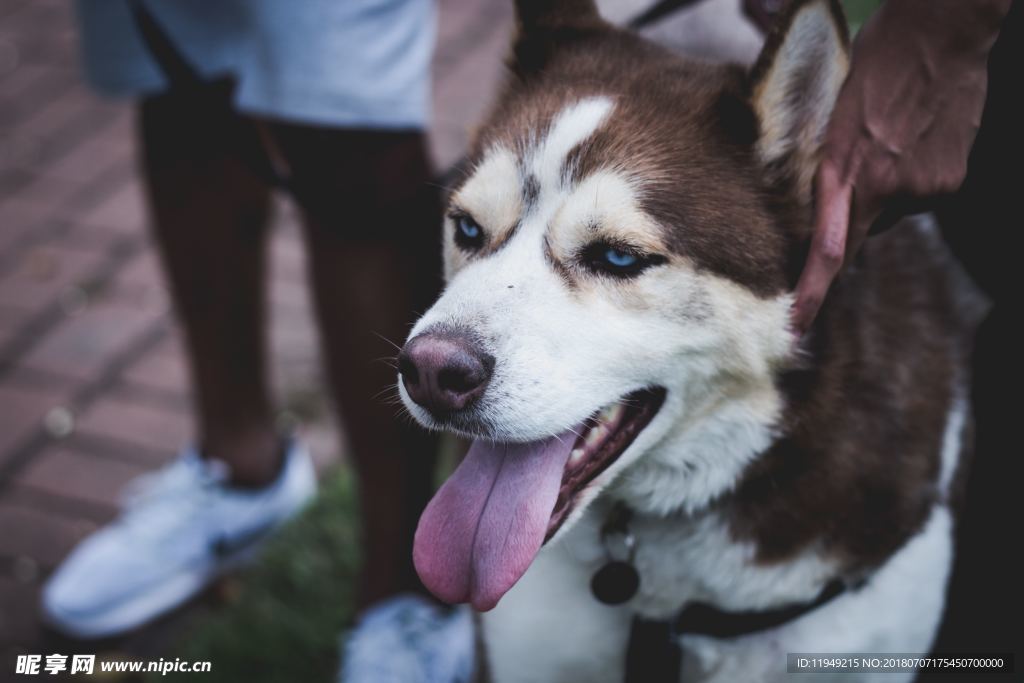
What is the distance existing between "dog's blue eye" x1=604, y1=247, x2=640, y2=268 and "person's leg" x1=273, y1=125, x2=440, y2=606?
0.79m

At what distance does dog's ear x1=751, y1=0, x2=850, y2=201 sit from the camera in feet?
5.08

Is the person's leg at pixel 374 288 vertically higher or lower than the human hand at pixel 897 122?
lower

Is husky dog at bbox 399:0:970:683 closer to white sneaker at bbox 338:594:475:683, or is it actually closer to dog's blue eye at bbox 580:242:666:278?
dog's blue eye at bbox 580:242:666:278

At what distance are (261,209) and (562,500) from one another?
1574 millimetres

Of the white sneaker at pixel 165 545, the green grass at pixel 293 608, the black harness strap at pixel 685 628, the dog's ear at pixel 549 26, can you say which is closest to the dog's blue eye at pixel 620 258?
the dog's ear at pixel 549 26

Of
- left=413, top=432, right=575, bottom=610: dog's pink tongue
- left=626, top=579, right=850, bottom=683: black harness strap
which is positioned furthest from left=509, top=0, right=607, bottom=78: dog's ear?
Answer: left=626, top=579, right=850, bottom=683: black harness strap

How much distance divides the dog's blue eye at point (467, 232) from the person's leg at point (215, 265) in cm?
99

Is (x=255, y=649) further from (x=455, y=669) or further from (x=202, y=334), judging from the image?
(x=202, y=334)

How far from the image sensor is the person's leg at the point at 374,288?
92.4 inches

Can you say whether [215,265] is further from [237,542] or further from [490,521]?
[490,521]

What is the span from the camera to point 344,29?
7.32 ft

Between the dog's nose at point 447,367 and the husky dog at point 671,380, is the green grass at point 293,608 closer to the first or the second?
the husky dog at point 671,380

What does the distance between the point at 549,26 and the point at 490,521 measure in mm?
999

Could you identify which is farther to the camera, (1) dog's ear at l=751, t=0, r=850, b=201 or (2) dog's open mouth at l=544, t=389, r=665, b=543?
(2) dog's open mouth at l=544, t=389, r=665, b=543
